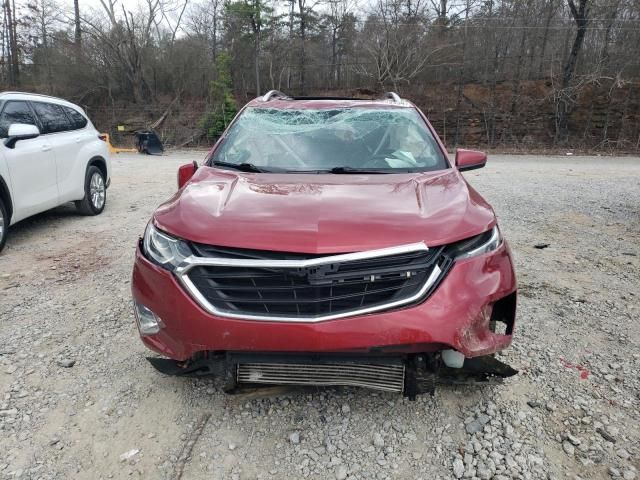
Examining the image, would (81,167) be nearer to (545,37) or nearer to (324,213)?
(324,213)

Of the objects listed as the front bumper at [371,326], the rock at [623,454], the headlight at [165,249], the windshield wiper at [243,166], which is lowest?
the rock at [623,454]

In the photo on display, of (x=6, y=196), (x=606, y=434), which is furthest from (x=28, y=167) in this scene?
(x=606, y=434)

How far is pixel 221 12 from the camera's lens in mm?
29438

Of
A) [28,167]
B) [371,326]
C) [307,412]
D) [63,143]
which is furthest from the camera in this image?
[63,143]

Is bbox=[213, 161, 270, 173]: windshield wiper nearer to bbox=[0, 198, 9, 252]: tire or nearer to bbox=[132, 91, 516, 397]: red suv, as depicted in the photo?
bbox=[132, 91, 516, 397]: red suv

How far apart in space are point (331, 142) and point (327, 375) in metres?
1.84

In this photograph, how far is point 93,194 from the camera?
7.15m

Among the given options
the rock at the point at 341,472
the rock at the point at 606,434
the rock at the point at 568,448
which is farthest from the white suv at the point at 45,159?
the rock at the point at 606,434

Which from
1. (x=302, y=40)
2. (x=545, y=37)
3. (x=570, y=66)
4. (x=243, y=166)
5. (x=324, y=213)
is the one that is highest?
(x=302, y=40)

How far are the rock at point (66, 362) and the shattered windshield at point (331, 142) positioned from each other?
1.63 meters

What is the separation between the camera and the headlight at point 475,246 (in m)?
2.23

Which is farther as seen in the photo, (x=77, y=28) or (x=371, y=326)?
(x=77, y=28)

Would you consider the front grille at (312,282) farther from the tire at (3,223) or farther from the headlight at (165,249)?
the tire at (3,223)

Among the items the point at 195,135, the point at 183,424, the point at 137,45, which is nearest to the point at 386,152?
the point at 183,424
